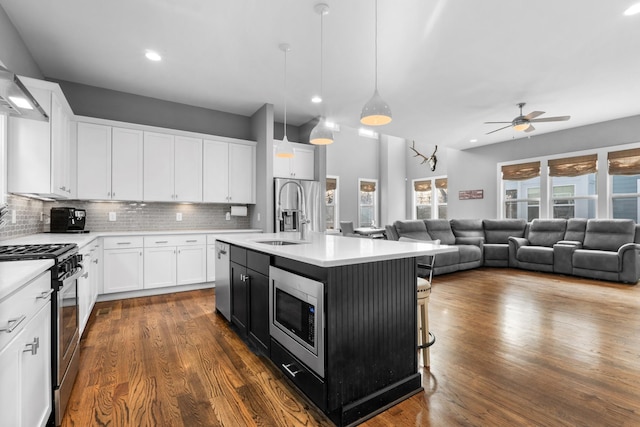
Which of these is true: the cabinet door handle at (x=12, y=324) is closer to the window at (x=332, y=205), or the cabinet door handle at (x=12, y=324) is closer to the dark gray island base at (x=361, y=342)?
the dark gray island base at (x=361, y=342)

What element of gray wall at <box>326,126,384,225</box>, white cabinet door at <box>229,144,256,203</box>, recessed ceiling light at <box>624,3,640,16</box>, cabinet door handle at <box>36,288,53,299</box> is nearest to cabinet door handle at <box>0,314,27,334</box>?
cabinet door handle at <box>36,288,53,299</box>

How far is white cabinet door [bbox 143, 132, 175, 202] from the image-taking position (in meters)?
4.41

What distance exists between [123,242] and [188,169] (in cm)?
139

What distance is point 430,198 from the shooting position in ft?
33.9

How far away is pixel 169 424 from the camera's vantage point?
5.35 ft

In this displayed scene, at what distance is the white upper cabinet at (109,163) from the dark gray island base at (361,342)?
3.25 m

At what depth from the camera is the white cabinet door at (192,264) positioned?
436 centimetres

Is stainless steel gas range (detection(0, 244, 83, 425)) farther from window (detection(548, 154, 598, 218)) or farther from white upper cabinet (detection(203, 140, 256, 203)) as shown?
window (detection(548, 154, 598, 218))

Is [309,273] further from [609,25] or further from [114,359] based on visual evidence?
[609,25]

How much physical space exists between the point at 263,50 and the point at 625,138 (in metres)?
6.94

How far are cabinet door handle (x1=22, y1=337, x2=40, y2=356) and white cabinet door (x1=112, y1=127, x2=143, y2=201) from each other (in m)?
3.31

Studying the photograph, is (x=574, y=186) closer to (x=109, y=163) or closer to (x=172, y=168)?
(x=172, y=168)

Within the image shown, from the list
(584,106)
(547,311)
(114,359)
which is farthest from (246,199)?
(584,106)

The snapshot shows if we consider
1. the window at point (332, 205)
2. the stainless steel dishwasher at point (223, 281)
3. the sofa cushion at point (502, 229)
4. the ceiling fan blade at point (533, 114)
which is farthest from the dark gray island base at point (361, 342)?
the window at point (332, 205)
